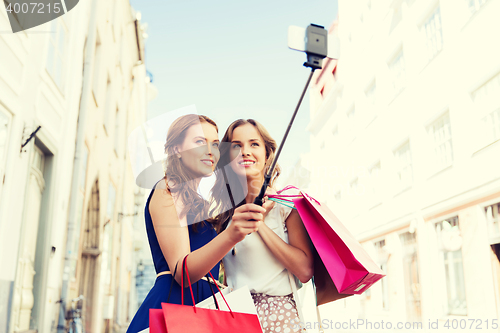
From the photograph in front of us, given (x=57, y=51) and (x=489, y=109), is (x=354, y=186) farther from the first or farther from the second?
(x=57, y=51)

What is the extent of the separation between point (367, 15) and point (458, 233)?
15.1ft

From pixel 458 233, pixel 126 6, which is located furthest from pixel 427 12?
pixel 126 6

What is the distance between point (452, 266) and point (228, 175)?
14.1ft

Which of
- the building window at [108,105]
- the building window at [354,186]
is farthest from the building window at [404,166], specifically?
the building window at [108,105]

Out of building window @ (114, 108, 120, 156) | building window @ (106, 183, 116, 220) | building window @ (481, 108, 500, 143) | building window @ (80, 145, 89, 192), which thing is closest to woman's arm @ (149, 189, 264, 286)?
building window @ (481, 108, 500, 143)

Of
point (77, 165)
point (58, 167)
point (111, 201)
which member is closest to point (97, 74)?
point (77, 165)

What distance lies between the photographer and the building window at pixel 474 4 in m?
4.32

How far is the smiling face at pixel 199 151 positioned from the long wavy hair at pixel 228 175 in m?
0.06

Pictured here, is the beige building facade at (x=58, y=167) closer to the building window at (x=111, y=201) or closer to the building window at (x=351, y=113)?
the building window at (x=111, y=201)

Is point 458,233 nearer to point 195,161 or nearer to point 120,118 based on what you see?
point 195,161

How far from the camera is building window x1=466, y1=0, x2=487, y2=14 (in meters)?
4.32

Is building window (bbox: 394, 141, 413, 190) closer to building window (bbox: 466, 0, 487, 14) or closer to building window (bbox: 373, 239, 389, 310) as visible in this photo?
building window (bbox: 373, 239, 389, 310)

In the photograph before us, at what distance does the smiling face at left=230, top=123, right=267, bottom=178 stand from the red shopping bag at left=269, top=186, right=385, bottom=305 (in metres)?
0.13

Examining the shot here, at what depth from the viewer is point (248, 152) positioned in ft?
4.57
